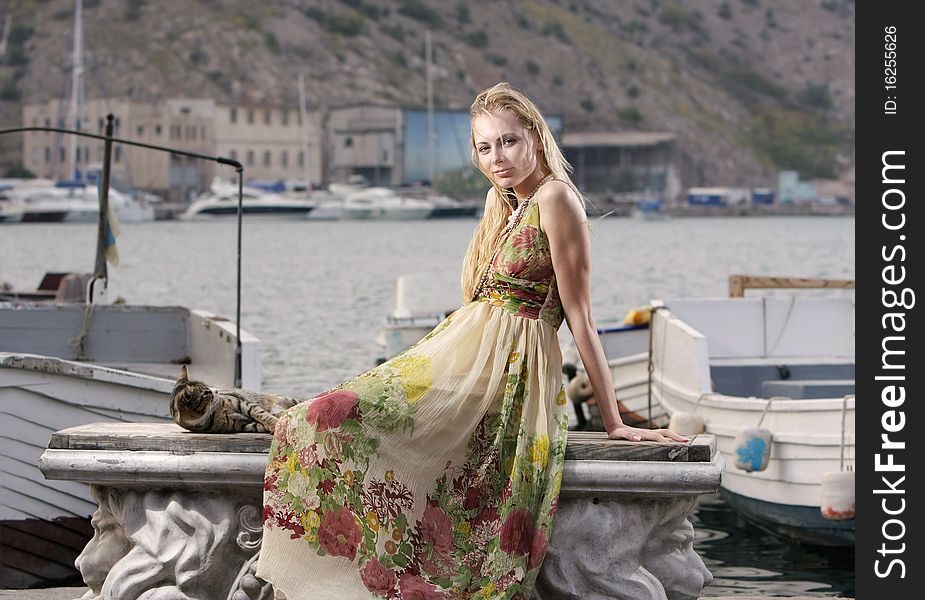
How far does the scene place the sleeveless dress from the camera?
4.42 meters

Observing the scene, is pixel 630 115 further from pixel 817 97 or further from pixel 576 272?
pixel 576 272

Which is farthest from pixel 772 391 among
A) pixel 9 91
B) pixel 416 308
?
pixel 9 91

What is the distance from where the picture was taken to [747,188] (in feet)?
534

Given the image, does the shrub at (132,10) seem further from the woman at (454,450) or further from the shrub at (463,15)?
the woman at (454,450)

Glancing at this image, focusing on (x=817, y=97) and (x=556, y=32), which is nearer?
(x=556, y=32)

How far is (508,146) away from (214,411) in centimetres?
123

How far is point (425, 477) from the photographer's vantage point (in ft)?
14.8

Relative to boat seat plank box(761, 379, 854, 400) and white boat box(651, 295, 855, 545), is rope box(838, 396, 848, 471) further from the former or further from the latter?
boat seat plank box(761, 379, 854, 400)

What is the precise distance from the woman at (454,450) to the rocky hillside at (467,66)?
138 m

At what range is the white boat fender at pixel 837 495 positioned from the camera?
10.9 m

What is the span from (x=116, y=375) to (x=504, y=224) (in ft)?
15.2

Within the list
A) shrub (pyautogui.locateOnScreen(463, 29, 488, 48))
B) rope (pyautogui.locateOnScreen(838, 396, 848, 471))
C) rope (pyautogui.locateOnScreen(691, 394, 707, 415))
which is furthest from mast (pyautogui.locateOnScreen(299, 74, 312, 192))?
rope (pyautogui.locateOnScreen(838, 396, 848, 471))
